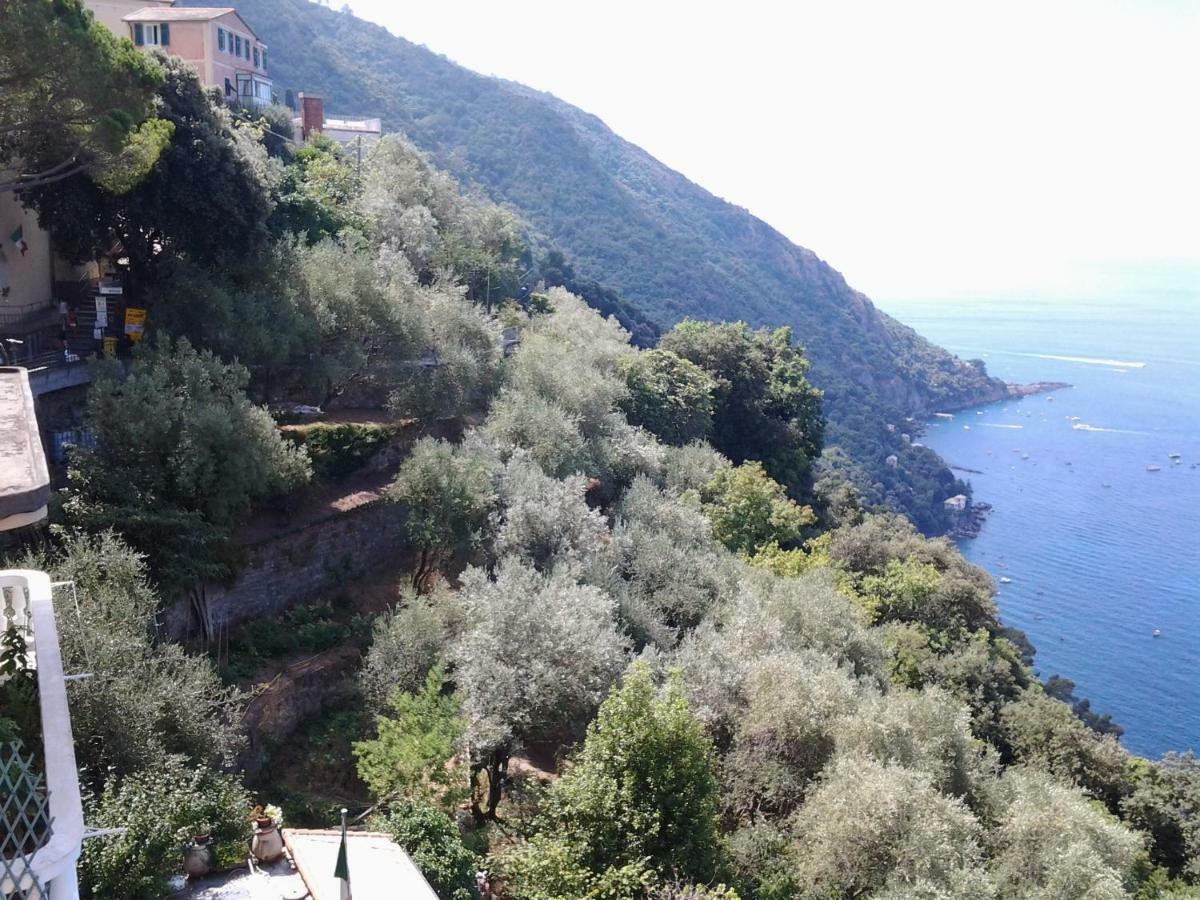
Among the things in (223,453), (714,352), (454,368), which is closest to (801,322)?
(714,352)

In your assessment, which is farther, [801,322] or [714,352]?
[801,322]

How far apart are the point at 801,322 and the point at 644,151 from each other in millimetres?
58346

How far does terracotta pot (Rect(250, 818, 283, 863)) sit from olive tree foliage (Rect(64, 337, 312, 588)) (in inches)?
246

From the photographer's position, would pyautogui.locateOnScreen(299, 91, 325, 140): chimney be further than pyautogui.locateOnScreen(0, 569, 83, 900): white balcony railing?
Yes

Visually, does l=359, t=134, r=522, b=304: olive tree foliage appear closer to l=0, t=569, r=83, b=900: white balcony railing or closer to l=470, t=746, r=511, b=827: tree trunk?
l=470, t=746, r=511, b=827: tree trunk

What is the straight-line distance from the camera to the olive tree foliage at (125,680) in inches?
437

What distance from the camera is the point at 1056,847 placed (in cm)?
1614

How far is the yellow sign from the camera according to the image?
21172 mm

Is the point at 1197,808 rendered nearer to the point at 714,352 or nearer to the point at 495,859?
the point at 495,859

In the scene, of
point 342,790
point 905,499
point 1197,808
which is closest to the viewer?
point 342,790

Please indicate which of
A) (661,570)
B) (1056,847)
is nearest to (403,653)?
(661,570)

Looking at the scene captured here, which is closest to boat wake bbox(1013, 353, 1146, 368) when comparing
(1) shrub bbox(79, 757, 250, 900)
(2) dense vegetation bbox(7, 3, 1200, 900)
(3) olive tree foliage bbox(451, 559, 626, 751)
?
(2) dense vegetation bbox(7, 3, 1200, 900)

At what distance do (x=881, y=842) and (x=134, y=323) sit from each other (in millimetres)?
18923

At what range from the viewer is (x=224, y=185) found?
22312 mm
